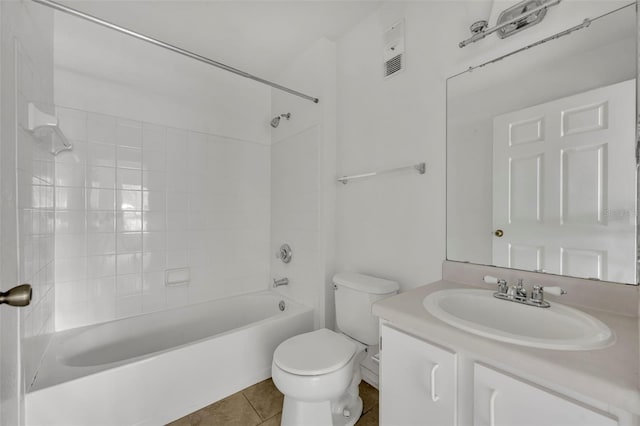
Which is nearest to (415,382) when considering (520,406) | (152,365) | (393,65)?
(520,406)

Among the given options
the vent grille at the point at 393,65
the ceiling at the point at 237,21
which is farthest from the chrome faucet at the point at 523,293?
the ceiling at the point at 237,21

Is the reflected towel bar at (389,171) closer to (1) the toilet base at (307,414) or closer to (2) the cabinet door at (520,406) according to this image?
(2) the cabinet door at (520,406)

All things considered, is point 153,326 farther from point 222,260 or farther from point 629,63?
point 629,63

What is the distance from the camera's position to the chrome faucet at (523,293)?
897mm

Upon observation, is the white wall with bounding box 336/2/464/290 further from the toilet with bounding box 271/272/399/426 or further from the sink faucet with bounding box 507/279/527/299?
the sink faucet with bounding box 507/279/527/299

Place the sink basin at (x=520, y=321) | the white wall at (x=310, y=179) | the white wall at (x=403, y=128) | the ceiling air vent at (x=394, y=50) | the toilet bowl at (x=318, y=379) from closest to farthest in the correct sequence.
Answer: the sink basin at (x=520, y=321)
the toilet bowl at (x=318, y=379)
the white wall at (x=403, y=128)
the ceiling air vent at (x=394, y=50)
the white wall at (x=310, y=179)

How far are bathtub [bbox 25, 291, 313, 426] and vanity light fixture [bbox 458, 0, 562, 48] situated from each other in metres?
1.91

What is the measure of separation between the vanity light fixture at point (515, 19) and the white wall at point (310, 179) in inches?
39.9

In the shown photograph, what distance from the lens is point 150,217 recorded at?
1949mm

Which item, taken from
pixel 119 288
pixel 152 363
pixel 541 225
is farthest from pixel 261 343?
pixel 541 225

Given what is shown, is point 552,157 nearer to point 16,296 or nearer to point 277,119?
point 16,296

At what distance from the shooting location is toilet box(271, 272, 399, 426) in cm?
120

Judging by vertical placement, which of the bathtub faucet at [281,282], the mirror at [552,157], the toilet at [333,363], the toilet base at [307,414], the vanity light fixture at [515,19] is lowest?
the toilet base at [307,414]

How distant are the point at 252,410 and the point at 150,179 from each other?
1697 millimetres
